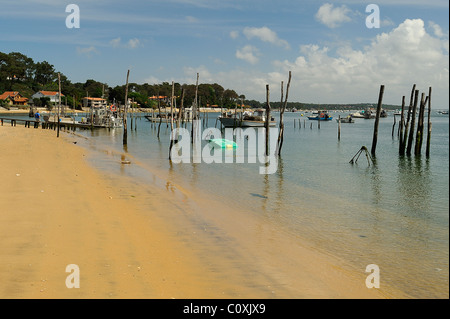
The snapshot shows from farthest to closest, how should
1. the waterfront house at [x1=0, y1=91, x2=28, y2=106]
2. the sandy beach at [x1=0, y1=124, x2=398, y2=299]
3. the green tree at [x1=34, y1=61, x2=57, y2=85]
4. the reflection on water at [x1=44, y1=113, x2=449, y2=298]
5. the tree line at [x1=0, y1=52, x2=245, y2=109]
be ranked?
1. the green tree at [x1=34, y1=61, x2=57, y2=85]
2. the tree line at [x1=0, y1=52, x2=245, y2=109]
3. the waterfront house at [x1=0, y1=91, x2=28, y2=106]
4. the reflection on water at [x1=44, y1=113, x2=449, y2=298]
5. the sandy beach at [x1=0, y1=124, x2=398, y2=299]

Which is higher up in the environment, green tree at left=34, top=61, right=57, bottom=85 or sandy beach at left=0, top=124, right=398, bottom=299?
green tree at left=34, top=61, right=57, bottom=85

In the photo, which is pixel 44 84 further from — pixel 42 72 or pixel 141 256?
pixel 141 256

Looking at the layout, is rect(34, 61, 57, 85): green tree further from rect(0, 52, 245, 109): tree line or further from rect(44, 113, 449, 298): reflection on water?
rect(44, 113, 449, 298): reflection on water

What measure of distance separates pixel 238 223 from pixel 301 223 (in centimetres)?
209

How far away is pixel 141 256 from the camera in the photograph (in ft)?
25.1

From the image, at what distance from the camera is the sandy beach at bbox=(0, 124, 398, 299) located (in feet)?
20.6

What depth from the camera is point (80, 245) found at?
312 inches

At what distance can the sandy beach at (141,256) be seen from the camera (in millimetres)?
6273

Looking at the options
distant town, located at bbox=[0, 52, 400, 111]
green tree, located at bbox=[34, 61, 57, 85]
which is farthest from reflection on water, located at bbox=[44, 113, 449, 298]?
green tree, located at bbox=[34, 61, 57, 85]

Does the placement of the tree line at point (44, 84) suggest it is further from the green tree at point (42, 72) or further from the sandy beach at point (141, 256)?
the sandy beach at point (141, 256)

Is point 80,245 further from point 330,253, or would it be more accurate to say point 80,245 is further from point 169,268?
point 330,253

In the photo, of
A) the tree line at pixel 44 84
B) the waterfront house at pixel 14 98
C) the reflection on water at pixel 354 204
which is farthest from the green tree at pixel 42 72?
the reflection on water at pixel 354 204
